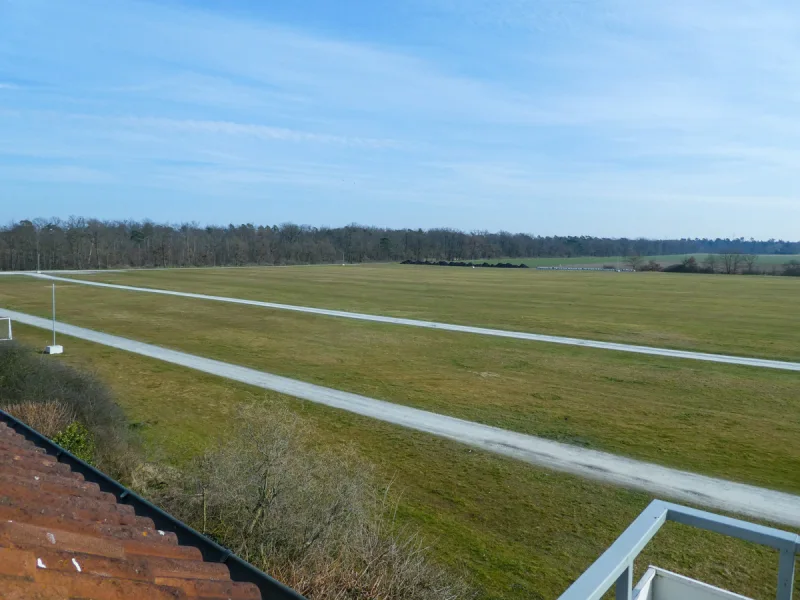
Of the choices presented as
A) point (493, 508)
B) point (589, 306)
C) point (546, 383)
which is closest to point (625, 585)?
point (493, 508)

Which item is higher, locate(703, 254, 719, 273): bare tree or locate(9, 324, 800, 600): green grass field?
→ locate(703, 254, 719, 273): bare tree

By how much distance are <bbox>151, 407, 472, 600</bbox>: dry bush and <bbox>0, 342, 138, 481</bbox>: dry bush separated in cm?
337

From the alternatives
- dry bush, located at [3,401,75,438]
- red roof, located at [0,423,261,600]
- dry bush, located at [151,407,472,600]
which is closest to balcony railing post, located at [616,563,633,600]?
red roof, located at [0,423,261,600]

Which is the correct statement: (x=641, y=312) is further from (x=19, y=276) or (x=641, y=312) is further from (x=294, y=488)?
(x=19, y=276)

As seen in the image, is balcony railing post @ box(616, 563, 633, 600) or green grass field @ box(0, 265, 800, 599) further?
green grass field @ box(0, 265, 800, 599)

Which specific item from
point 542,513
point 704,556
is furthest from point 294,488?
point 704,556

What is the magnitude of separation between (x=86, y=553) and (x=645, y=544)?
3.71m

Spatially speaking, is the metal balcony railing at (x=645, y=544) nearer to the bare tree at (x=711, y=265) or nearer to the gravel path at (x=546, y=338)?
the gravel path at (x=546, y=338)

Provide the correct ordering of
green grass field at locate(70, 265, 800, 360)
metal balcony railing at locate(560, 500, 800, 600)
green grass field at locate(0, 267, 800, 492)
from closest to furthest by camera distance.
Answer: metal balcony railing at locate(560, 500, 800, 600), green grass field at locate(0, 267, 800, 492), green grass field at locate(70, 265, 800, 360)

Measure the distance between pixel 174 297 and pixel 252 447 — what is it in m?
49.8

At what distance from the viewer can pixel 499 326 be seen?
134ft

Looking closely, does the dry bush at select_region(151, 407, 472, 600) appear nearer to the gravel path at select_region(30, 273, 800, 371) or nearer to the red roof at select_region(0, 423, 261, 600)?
the red roof at select_region(0, 423, 261, 600)

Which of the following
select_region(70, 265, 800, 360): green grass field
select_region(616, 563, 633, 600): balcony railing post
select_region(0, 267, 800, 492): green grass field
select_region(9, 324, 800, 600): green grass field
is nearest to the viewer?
select_region(616, 563, 633, 600): balcony railing post

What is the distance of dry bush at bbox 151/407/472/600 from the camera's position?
8.82 m
